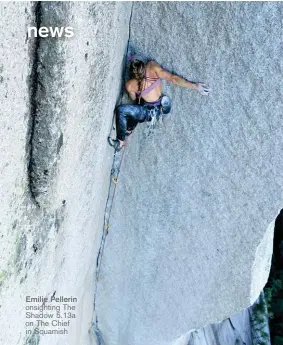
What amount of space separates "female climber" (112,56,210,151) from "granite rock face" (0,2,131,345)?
9cm

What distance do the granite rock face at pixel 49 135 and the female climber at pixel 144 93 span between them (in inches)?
3.5

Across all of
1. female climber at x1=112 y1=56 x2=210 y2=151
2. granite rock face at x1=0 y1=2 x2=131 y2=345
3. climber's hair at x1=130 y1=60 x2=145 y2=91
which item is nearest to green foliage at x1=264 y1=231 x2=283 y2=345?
granite rock face at x1=0 y1=2 x2=131 y2=345

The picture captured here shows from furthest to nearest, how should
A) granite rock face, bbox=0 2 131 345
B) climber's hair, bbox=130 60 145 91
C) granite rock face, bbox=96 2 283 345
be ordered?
climber's hair, bbox=130 60 145 91 < granite rock face, bbox=96 2 283 345 < granite rock face, bbox=0 2 131 345

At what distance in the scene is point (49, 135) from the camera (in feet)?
6.59

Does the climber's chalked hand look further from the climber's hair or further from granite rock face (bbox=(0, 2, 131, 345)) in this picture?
granite rock face (bbox=(0, 2, 131, 345))

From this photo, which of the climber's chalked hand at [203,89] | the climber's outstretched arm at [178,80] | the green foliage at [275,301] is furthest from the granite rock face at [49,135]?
the green foliage at [275,301]

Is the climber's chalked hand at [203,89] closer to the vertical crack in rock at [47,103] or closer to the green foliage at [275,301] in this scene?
the vertical crack in rock at [47,103]

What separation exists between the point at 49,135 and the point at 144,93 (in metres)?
0.99

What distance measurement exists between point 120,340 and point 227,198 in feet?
7.04

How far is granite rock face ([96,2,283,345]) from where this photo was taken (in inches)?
102

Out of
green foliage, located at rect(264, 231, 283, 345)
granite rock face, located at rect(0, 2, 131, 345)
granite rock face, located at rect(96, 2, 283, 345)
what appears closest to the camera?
granite rock face, located at rect(0, 2, 131, 345)

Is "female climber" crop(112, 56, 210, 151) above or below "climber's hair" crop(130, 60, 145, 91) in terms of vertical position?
below

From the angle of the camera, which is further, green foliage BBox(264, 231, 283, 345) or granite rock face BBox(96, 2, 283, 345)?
green foliage BBox(264, 231, 283, 345)

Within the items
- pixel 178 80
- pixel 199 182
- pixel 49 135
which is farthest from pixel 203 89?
pixel 49 135
